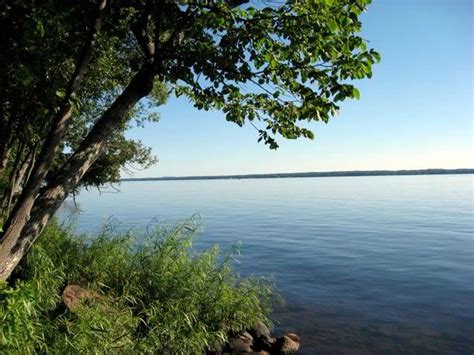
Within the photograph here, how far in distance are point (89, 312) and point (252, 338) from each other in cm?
518

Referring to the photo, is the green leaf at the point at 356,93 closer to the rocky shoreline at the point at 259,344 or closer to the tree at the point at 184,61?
the tree at the point at 184,61

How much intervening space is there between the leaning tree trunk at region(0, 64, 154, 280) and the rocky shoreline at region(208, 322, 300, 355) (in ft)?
19.5

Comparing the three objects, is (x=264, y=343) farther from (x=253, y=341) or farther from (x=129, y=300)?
(x=129, y=300)

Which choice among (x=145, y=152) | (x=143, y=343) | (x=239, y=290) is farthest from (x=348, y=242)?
(x=143, y=343)

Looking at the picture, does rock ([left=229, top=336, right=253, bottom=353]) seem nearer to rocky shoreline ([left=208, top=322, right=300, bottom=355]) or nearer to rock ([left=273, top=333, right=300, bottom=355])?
rocky shoreline ([left=208, top=322, right=300, bottom=355])

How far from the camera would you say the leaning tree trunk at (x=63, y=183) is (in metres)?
7.95

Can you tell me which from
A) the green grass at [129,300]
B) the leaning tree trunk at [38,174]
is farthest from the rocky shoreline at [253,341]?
the leaning tree trunk at [38,174]

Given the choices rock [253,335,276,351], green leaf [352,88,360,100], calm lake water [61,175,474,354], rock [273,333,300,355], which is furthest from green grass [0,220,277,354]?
green leaf [352,88,360,100]

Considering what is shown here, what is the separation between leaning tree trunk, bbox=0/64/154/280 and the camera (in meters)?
7.95

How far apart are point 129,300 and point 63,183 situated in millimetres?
4455

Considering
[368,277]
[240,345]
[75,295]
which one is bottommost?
[368,277]

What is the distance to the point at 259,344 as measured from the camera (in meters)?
12.9

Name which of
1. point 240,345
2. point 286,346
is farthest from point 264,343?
point 240,345

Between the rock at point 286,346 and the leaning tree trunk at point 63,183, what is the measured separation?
303 inches
